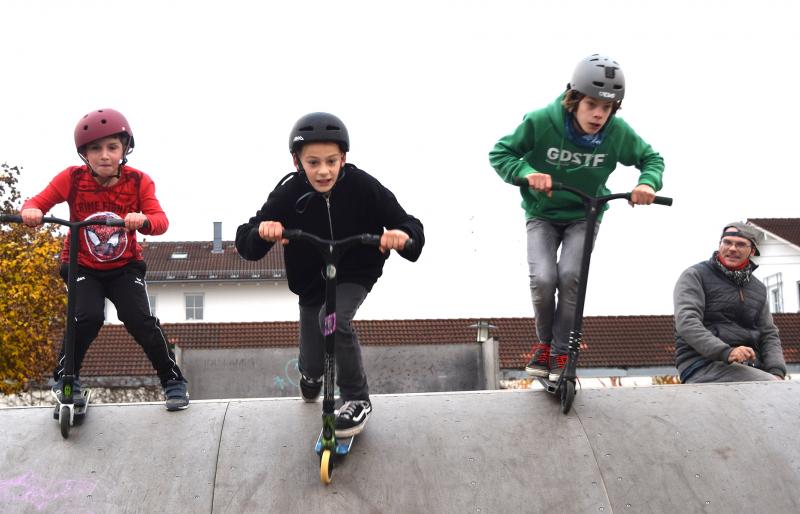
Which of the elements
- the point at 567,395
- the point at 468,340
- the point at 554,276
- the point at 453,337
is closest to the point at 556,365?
the point at 567,395

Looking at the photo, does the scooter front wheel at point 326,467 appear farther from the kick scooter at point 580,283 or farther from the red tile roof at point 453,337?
the red tile roof at point 453,337

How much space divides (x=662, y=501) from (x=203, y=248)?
46632 mm

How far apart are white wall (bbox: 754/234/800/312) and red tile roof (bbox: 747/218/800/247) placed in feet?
1.37

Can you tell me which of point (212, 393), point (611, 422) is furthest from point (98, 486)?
point (212, 393)

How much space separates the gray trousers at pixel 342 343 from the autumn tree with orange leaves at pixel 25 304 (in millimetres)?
17106

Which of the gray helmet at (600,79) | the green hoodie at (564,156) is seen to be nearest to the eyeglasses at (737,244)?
the green hoodie at (564,156)

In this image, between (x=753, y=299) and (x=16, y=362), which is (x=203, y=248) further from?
(x=753, y=299)

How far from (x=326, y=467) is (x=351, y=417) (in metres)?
0.41

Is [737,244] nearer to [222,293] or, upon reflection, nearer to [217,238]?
[222,293]

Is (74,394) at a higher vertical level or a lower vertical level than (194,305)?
higher

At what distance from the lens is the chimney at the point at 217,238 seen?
49438 millimetres

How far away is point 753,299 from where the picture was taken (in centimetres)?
727

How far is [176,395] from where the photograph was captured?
5938 millimetres

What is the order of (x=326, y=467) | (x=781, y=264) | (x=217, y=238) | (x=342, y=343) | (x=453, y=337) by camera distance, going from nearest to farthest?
(x=326, y=467) < (x=342, y=343) < (x=453, y=337) < (x=781, y=264) < (x=217, y=238)
